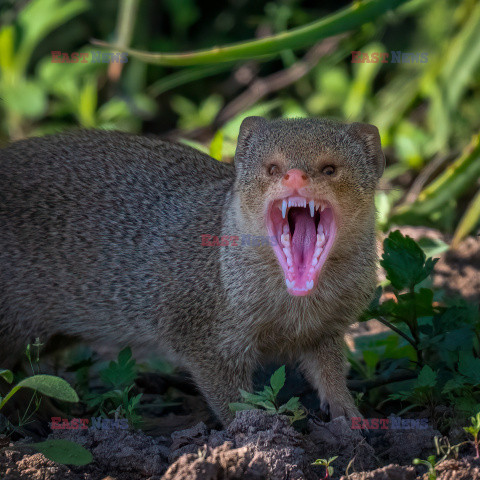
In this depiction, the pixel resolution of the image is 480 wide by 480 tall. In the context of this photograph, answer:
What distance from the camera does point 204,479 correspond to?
186cm

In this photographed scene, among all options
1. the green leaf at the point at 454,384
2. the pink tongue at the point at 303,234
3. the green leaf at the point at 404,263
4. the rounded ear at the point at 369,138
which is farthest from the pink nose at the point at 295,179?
the green leaf at the point at 454,384

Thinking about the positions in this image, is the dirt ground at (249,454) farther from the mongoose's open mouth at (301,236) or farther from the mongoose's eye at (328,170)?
the mongoose's eye at (328,170)

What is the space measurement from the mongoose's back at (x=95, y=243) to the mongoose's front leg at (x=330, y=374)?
1.77 feet

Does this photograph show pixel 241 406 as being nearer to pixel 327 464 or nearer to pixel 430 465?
pixel 327 464

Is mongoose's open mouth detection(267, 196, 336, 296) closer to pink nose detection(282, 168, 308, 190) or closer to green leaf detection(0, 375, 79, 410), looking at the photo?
pink nose detection(282, 168, 308, 190)

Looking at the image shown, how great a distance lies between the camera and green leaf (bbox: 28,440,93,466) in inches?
74.1

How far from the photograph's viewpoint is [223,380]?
2533mm

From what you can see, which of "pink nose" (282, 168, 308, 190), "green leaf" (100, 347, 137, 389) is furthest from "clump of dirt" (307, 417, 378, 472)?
"pink nose" (282, 168, 308, 190)

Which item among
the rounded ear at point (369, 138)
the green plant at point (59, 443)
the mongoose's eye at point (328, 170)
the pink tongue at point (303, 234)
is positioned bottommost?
the green plant at point (59, 443)

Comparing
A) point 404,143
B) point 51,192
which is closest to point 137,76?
point 404,143

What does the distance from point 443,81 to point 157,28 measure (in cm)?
248

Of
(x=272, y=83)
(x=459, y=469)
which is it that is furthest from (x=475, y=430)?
(x=272, y=83)

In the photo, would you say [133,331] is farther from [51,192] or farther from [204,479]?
[204,479]

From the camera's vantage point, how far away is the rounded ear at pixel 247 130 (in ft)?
8.57
